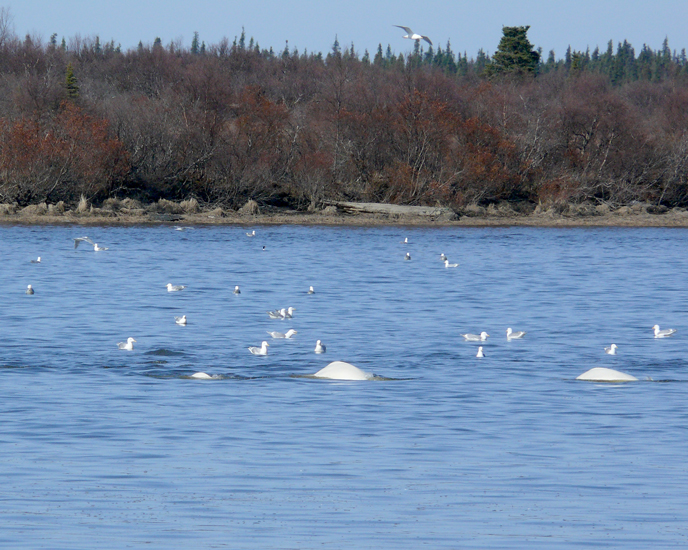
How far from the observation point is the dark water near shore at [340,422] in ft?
27.0

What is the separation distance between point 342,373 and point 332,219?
1329 inches

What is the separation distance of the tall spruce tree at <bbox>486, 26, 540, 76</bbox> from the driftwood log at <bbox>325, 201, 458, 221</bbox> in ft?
124

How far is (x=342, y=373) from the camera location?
1462 cm

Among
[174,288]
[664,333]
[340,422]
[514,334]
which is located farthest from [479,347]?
[174,288]

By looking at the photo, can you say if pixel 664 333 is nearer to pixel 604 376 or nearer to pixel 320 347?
pixel 604 376

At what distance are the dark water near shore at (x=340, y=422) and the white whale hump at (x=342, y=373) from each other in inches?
9.0

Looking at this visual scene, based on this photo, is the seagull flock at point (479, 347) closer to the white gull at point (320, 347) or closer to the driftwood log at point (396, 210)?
the white gull at point (320, 347)

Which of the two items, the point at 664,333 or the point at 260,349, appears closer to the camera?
the point at 260,349

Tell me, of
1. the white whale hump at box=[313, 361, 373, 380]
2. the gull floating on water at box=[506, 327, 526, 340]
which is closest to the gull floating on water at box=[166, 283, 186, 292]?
the gull floating on water at box=[506, 327, 526, 340]

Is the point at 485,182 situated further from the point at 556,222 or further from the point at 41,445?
the point at 41,445

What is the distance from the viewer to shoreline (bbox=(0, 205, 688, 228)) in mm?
45125

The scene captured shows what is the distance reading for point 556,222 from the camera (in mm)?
49719

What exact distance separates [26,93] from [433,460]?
51.0 meters

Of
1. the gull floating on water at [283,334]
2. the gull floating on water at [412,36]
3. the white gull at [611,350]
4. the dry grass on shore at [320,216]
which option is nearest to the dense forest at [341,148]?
the dry grass on shore at [320,216]
